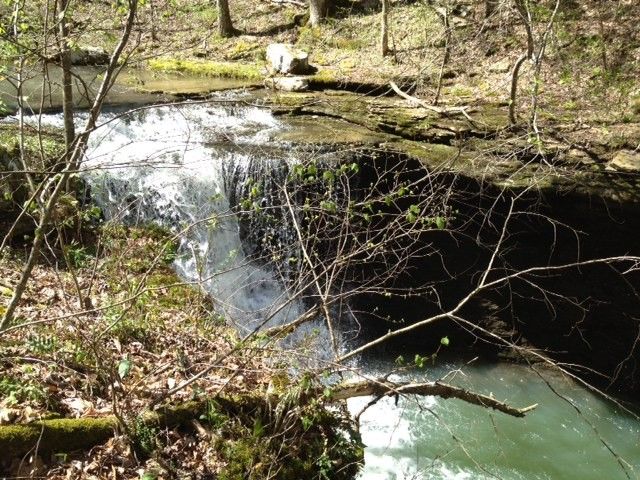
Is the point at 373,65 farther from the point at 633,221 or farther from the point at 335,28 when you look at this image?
the point at 633,221

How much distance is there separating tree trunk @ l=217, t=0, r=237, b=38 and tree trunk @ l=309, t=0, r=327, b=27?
278 cm

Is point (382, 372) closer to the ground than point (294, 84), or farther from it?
closer to the ground

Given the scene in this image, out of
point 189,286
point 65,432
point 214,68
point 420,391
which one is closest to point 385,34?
point 214,68

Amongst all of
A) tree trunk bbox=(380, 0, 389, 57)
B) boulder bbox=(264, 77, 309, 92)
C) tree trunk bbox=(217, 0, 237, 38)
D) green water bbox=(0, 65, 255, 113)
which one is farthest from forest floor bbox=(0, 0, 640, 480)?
tree trunk bbox=(217, 0, 237, 38)

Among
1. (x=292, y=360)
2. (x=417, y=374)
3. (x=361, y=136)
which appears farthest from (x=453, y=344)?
(x=292, y=360)

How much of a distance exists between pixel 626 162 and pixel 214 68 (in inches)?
424

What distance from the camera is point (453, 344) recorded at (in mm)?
7871

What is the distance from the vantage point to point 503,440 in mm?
6238

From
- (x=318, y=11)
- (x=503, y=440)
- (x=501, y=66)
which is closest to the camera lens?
(x=503, y=440)

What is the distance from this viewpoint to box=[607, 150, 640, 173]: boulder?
7.00 metres

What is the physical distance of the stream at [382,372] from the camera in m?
5.75

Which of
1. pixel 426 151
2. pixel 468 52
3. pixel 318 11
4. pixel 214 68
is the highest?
pixel 318 11

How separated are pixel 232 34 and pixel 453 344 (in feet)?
44.5

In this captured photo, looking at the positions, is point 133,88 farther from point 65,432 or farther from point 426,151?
point 65,432
